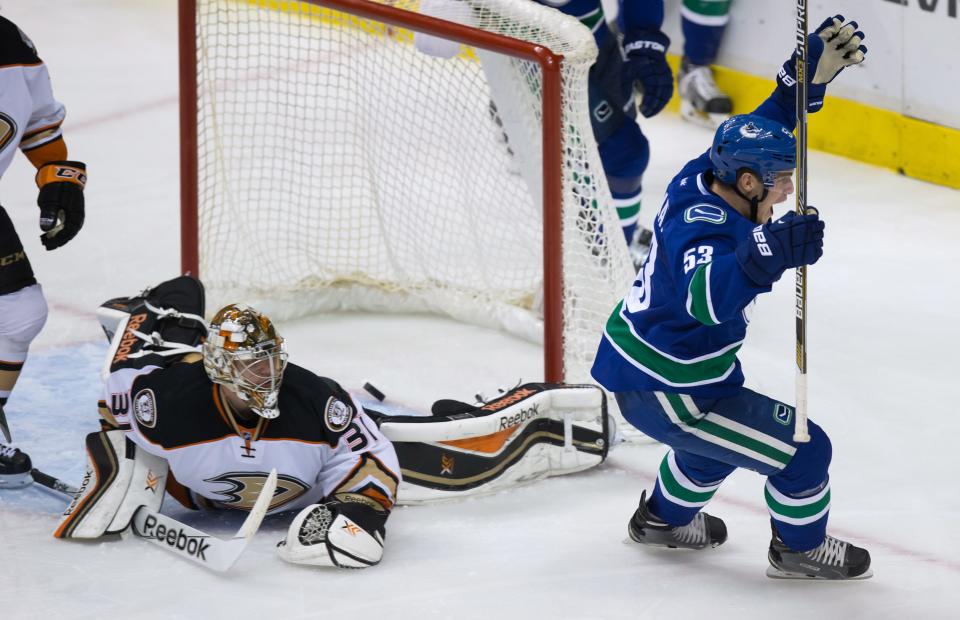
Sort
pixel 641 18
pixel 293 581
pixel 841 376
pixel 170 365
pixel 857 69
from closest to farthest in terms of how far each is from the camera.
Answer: pixel 293 581 → pixel 170 365 → pixel 841 376 → pixel 641 18 → pixel 857 69

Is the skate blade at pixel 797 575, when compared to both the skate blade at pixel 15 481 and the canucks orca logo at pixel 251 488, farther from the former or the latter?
the skate blade at pixel 15 481

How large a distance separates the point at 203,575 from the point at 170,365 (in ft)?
1.67

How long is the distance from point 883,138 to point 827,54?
275 cm

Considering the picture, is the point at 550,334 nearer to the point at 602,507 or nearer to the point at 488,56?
the point at 602,507

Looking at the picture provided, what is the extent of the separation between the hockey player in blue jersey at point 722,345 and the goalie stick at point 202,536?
744 millimetres

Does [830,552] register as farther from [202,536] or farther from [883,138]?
[883,138]

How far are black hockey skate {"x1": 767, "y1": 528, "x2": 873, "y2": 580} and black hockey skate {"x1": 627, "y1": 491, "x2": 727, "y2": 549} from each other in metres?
0.20

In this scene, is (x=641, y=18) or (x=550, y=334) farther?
(x=641, y=18)

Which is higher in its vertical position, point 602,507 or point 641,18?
point 641,18

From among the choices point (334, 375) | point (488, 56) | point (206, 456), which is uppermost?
point (488, 56)

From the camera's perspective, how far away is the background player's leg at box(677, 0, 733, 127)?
6.30 meters

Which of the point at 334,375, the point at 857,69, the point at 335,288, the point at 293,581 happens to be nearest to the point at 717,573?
the point at 293,581

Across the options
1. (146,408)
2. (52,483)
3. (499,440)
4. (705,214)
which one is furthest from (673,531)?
(52,483)

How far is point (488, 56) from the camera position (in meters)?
4.41
